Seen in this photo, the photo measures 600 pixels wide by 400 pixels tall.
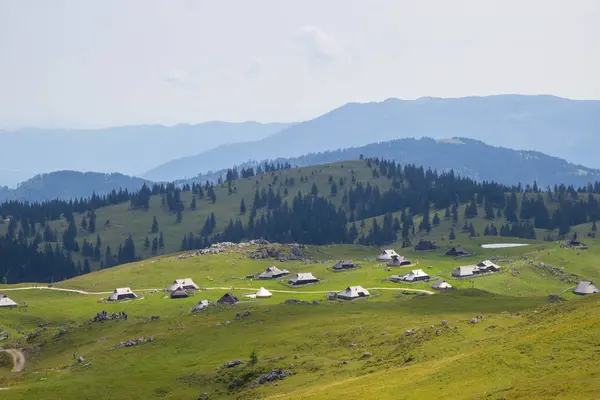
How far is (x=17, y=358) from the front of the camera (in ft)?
348

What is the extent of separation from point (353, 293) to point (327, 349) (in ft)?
180

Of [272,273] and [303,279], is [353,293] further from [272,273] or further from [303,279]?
[272,273]

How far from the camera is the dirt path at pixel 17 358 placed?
100812 mm

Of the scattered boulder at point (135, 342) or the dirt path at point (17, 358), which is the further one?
the scattered boulder at point (135, 342)

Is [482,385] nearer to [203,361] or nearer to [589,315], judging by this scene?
[589,315]

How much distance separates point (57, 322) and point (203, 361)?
62.9m

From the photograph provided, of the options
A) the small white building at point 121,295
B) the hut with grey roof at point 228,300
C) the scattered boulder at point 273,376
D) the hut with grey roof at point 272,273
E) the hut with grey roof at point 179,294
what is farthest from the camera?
the hut with grey roof at point 272,273

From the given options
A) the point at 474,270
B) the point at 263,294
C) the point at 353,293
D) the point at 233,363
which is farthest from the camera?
the point at 474,270

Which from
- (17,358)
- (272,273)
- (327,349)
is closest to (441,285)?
(272,273)

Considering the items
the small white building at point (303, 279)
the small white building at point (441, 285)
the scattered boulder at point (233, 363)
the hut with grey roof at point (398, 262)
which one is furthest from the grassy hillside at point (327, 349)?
the hut with grey roof at point (398, 262)

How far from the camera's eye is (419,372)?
2475 inches

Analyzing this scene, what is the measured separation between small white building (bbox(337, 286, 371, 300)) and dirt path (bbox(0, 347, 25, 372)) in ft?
208

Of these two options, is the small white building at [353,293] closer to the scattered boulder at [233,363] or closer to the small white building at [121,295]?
the small white building at [121,295]

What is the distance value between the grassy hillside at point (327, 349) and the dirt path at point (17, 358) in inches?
41.2
